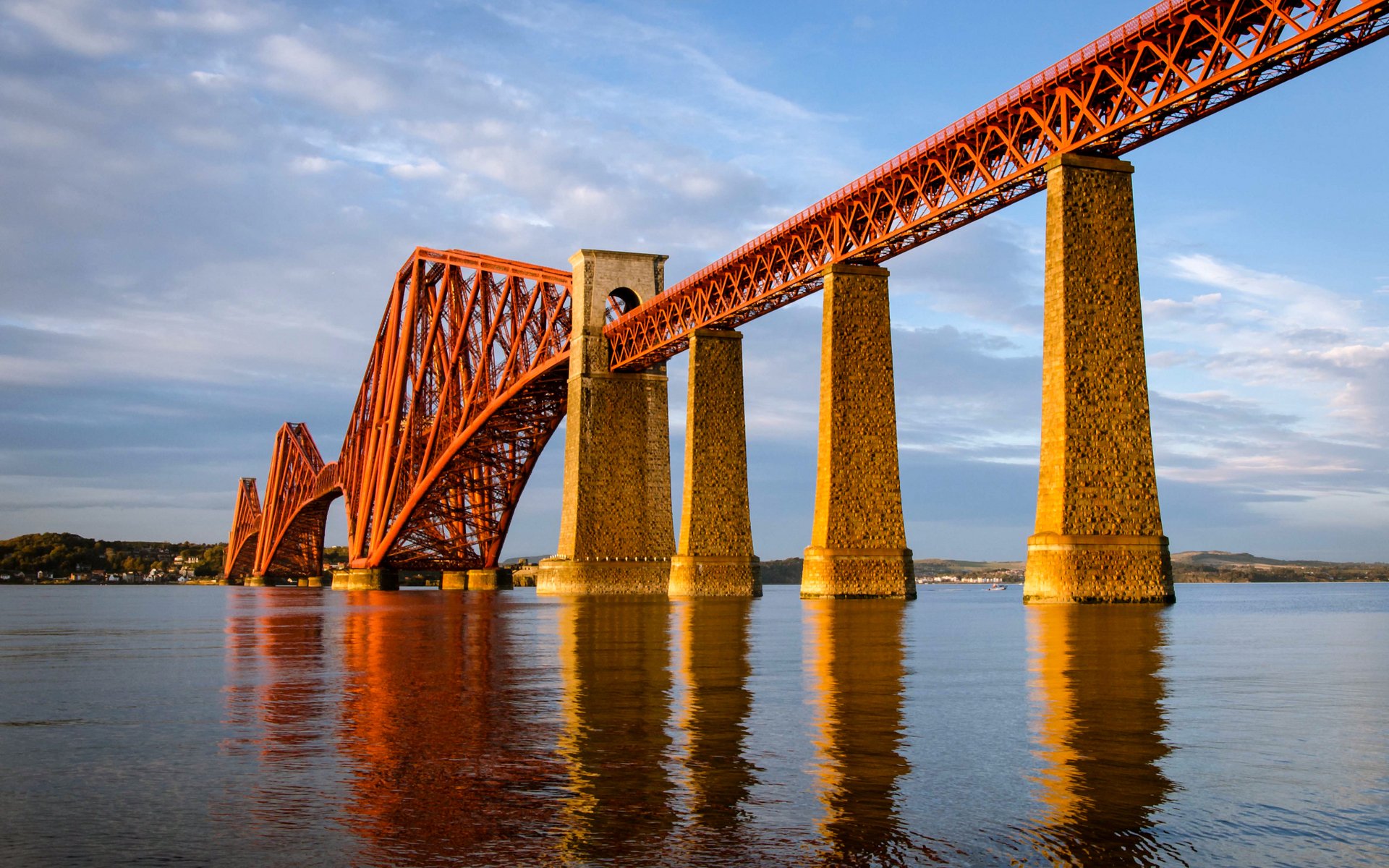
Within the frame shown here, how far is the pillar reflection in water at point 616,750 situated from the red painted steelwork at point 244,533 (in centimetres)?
18064

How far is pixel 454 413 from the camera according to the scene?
287 ft

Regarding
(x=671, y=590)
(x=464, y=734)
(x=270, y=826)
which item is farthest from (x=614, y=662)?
(x=671, y=590)

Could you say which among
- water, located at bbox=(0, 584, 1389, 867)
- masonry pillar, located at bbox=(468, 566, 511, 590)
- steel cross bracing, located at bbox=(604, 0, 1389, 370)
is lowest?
water, located at bbox=(0, 584, 1389, 867)

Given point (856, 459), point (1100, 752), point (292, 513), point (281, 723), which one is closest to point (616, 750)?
point (1100, 752)

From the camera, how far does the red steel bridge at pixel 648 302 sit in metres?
31.3

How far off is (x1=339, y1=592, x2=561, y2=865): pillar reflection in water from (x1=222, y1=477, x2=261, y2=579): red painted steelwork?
597 feet

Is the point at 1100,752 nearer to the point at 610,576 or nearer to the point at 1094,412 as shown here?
the point at 1094,412

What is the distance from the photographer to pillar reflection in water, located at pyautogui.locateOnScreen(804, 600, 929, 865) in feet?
22.3

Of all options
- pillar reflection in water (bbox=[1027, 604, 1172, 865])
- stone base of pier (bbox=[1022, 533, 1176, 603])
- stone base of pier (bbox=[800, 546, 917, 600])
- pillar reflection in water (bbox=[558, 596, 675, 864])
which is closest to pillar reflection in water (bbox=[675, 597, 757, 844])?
pillar reflection in water (bbox=[558, 596, 675, 864])

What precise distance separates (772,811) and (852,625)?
22373mm

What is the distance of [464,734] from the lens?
10.9 meters

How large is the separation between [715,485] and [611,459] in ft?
39.5

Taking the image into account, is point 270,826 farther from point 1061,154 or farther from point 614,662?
point 1061,154

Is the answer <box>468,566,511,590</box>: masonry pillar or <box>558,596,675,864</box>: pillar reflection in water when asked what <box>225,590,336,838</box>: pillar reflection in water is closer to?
<box>558,596,675,864</box>: pillar reflection in water
